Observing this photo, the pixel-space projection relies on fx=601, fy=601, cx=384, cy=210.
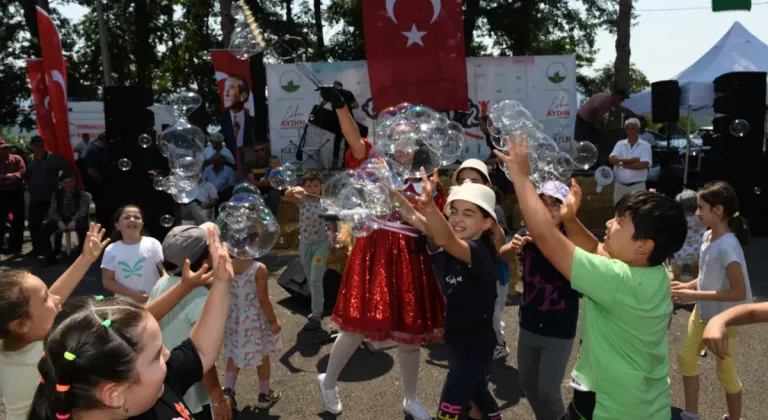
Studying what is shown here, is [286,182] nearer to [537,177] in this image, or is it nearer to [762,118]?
[537,177]

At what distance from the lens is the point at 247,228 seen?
3.48 metres

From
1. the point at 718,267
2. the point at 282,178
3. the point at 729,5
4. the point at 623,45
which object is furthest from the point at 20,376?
the point at 623,45

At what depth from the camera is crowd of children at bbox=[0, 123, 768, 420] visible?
1.66 m

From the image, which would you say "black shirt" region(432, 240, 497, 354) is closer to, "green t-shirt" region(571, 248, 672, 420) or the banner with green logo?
"green t-shirt" region(571, 248, 672, 420)

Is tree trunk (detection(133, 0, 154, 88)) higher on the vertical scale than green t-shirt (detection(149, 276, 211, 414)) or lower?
higher

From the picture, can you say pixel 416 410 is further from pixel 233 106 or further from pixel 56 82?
pixel 233 106

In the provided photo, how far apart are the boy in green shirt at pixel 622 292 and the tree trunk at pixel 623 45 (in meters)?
12.9

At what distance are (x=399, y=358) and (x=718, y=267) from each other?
195 centimetres

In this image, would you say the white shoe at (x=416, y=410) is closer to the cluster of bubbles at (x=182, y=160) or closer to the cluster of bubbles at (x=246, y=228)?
the cluster of bubbles at (x=246, y=228)

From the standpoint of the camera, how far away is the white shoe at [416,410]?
12.5ft

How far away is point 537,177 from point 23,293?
9.27 ft

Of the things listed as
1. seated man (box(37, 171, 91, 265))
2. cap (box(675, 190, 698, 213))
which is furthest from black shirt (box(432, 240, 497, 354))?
seated man (box(37, 171, 91, 265))

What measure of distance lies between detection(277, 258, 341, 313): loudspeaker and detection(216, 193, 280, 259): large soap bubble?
2.65 metres

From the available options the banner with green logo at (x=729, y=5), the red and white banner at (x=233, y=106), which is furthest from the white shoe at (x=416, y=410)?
the red and white banner at (x=233, y=106)
